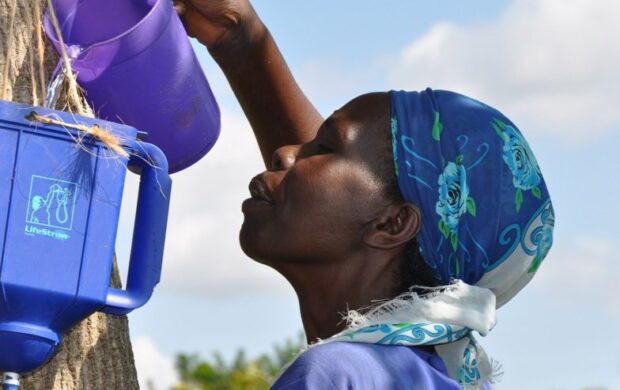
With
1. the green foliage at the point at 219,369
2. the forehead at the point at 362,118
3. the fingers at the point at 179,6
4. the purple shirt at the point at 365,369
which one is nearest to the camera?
the purple shirt at the point at 365,369

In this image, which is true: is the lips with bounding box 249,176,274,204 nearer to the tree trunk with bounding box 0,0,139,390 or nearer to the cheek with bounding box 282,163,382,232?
the cheek with bounding box 282,163,382,232

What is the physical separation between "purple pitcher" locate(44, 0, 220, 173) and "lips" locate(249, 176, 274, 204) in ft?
0.61

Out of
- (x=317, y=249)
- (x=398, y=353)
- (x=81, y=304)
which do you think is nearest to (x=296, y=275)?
(x=317, y=249)

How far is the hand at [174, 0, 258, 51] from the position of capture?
2.78 m

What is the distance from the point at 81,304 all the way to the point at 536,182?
2.89ft

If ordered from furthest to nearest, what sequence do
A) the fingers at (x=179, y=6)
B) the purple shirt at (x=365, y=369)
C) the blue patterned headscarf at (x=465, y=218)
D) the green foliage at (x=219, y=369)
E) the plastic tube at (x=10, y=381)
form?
1. the green foliage at (x=219, y=369)
2. the fingers at (x=179, y=6)
3. the blue patterned headscarf at (x=465, y=218)
4. the plastic tube at (x=10, y=381)
5. the purple shirt at (x=365, y=369)

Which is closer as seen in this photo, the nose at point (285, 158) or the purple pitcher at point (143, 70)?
the purple pitcher at point (143, 70)

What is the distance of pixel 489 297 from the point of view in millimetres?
2361

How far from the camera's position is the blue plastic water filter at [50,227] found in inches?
81.5

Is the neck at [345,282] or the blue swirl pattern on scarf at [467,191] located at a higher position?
the blue swirl pattern on scarf at [467,191]

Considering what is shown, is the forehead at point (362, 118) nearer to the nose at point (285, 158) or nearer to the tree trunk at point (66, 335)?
the nose at point (285, 158)

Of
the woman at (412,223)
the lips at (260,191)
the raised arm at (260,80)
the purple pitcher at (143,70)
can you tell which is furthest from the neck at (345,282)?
the raised arm at (260,80)

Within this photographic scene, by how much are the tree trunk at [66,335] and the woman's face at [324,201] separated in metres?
0.37

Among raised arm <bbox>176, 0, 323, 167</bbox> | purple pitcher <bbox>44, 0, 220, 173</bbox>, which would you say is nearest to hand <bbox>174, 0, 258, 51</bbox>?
raised arm <bbox>176, 0, 323, 167</bbox>
